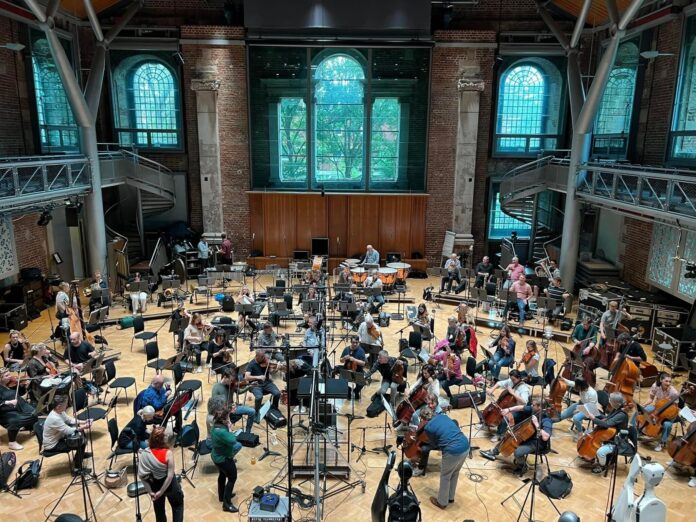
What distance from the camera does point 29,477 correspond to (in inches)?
327

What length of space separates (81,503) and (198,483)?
1.64 m

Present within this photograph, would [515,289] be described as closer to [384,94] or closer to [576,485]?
[576,485]

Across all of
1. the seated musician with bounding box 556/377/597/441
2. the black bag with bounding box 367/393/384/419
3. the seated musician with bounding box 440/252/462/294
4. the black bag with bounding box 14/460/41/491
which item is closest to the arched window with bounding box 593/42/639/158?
the seated musician with bounding box 440/252/462/294

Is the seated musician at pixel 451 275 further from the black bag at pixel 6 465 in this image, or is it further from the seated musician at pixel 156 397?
the black bag at pixel 6 465

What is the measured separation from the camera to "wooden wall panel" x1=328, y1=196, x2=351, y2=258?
71.9ft

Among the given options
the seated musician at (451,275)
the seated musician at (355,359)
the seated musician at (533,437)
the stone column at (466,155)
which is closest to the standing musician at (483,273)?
the seated musician at (451,275)

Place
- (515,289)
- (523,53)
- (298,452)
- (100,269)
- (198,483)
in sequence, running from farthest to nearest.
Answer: (523,53) < (100,269) < (515,289) < (298,452) < (198,483)

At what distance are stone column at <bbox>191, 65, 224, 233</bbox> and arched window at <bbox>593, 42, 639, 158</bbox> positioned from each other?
1376 cm

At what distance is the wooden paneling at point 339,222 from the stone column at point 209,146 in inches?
55.2

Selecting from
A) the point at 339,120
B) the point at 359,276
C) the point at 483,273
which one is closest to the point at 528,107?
the point at 339,120

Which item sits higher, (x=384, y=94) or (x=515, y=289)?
(x=384, y=94)

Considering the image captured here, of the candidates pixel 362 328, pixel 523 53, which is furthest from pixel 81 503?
pixel 523 53

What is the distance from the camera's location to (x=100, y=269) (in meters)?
17.5

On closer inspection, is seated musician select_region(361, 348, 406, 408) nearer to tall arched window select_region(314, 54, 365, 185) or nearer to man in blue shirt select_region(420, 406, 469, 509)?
man in blue shirt select_region(420, 406, 469, 509)
